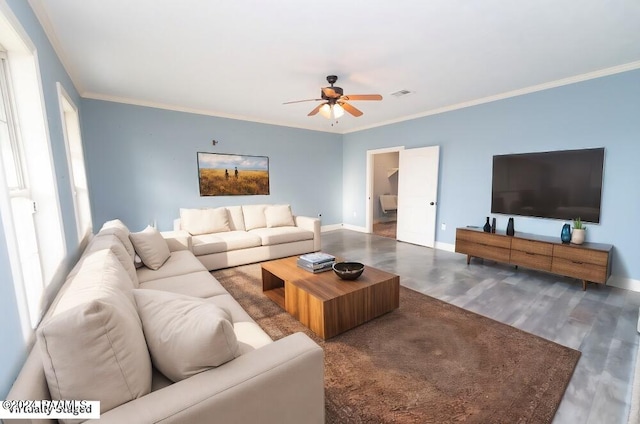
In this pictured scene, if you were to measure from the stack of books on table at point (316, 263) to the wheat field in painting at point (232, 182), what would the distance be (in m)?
2.89

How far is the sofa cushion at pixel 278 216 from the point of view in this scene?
4512 mm

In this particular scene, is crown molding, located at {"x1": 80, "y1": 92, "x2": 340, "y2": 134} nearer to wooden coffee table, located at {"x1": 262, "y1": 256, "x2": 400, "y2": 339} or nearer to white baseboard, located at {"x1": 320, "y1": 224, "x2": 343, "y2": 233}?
white baseboard, located at {"x1": 320, "y1": 224, "x2": 343, "y2": 233}

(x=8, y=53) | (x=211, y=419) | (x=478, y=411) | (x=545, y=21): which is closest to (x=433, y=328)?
(x=478, y=411)

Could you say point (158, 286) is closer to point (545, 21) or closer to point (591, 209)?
point (545, 21)

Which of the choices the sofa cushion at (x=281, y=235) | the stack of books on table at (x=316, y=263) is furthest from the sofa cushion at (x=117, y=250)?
the sofa cushion at (x=281, y=235)

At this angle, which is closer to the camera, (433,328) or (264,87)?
(433,328)

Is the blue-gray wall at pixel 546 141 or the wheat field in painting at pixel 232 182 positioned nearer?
the blue-gray wall at pixel 546 141

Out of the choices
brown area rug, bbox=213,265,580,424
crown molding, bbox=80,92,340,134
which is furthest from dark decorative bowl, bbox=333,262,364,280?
crown molding, bbox=80,92,340,134

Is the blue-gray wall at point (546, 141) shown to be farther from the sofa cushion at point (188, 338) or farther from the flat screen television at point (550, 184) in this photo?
the sofa cushion at point (188, 338)

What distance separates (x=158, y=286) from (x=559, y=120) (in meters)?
4.81

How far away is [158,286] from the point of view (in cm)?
213

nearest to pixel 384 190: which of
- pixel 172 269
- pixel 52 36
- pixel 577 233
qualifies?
pixel 577 233

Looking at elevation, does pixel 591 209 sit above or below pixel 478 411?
above

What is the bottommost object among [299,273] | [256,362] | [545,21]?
[299,273]
